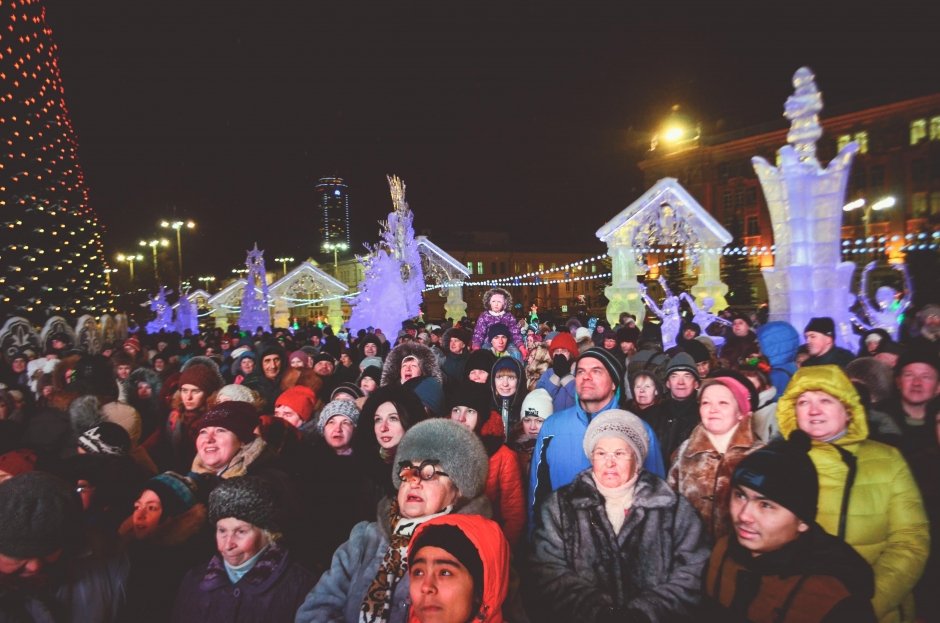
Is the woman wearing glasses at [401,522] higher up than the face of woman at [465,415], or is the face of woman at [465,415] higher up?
the face of woman at [465,415]

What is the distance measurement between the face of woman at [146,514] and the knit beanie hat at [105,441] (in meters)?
0.80

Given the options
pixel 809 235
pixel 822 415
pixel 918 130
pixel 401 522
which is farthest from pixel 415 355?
pixel 918 130

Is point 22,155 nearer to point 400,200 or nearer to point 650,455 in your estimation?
point 400,200

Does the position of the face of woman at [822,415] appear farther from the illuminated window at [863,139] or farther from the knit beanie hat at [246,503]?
the illuminated window at [863,139]

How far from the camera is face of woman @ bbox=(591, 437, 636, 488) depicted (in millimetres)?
3031

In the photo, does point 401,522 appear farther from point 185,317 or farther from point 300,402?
point 185,317

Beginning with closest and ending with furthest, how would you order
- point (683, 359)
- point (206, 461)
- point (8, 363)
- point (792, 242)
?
point (206, 461) < point (683, 359) < point (8, 363) < point (792, 242)

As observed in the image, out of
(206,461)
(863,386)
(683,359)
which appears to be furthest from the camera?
(683,359)

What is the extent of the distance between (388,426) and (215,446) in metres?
1.12

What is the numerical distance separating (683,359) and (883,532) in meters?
2.35

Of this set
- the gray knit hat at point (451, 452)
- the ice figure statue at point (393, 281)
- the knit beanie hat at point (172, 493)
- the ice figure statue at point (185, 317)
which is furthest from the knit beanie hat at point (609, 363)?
the ice figure statue at point (185, 317)

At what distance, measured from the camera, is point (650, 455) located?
3611 millimetres

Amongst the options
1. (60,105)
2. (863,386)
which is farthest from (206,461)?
(60,105)

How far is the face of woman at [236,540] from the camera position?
2.85 metres
